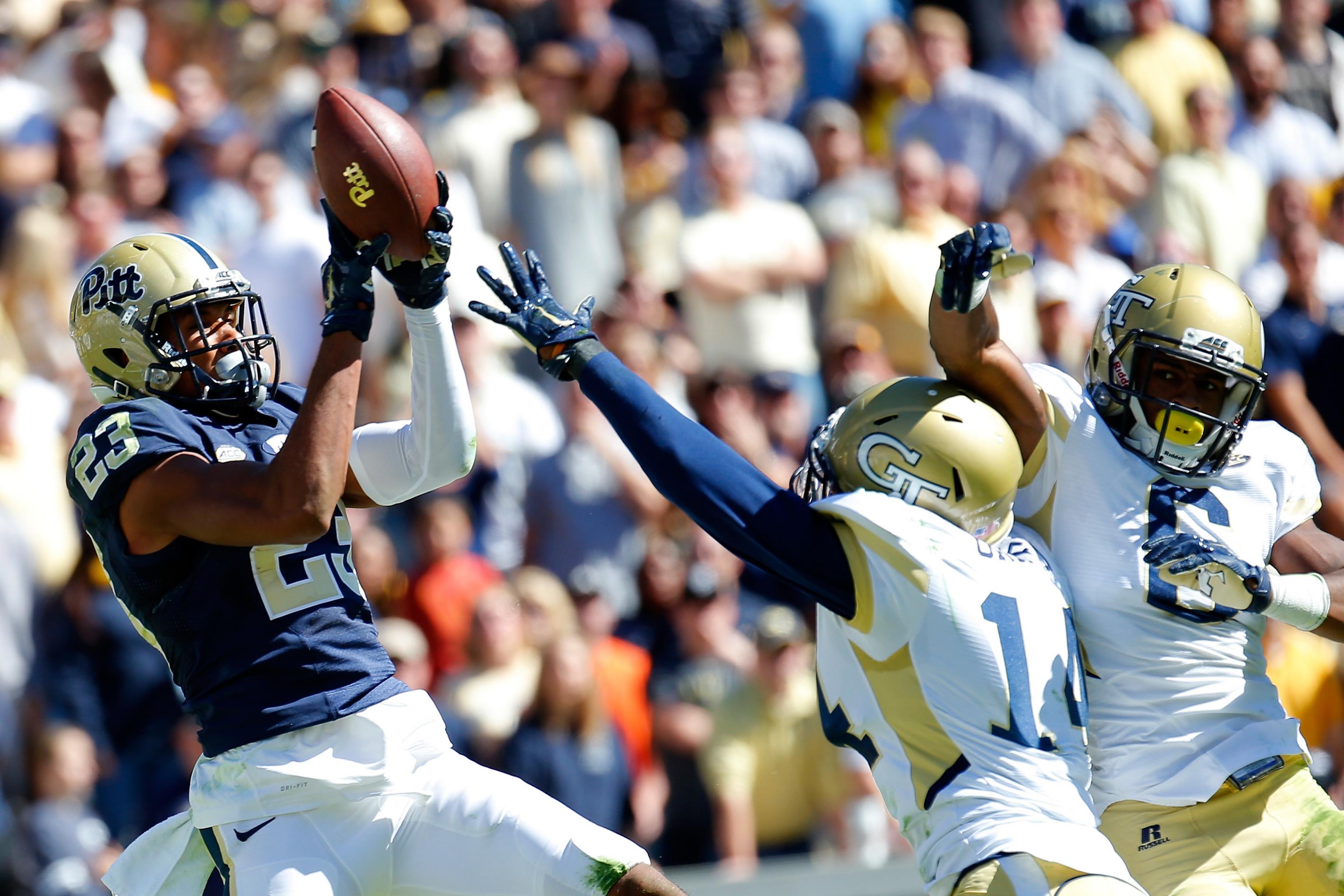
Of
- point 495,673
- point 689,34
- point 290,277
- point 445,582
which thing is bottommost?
point 495,673

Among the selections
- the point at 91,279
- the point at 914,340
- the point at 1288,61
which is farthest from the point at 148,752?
the point at 1288,61

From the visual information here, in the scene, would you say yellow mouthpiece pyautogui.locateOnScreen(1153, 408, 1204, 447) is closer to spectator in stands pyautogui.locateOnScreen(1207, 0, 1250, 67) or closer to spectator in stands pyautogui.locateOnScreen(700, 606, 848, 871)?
spectator in stands pyautogui.locateOnScreen(700, 606, 848, 871)

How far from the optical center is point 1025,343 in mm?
7816

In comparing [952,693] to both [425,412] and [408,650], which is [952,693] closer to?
[425,412]

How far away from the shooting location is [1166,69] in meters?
9.24

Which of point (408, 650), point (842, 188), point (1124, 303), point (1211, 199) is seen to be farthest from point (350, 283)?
point (1211, 199)

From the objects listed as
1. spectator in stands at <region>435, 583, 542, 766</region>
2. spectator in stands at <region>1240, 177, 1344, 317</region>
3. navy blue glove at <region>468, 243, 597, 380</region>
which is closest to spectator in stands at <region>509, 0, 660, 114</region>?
spectator in stands at <region>435, 583, 542, 766</region>

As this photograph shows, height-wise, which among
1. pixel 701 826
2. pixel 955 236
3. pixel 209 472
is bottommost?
pixel 701 826

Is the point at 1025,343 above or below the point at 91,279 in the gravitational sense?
below

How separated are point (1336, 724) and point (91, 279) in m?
4.66

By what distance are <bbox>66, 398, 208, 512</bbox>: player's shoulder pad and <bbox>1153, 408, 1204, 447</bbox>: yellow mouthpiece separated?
207 centimetres

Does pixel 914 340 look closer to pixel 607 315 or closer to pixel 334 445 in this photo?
pixel 607 315

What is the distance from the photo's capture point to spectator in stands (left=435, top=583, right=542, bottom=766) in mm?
6641

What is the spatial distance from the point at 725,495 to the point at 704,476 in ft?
0.19
